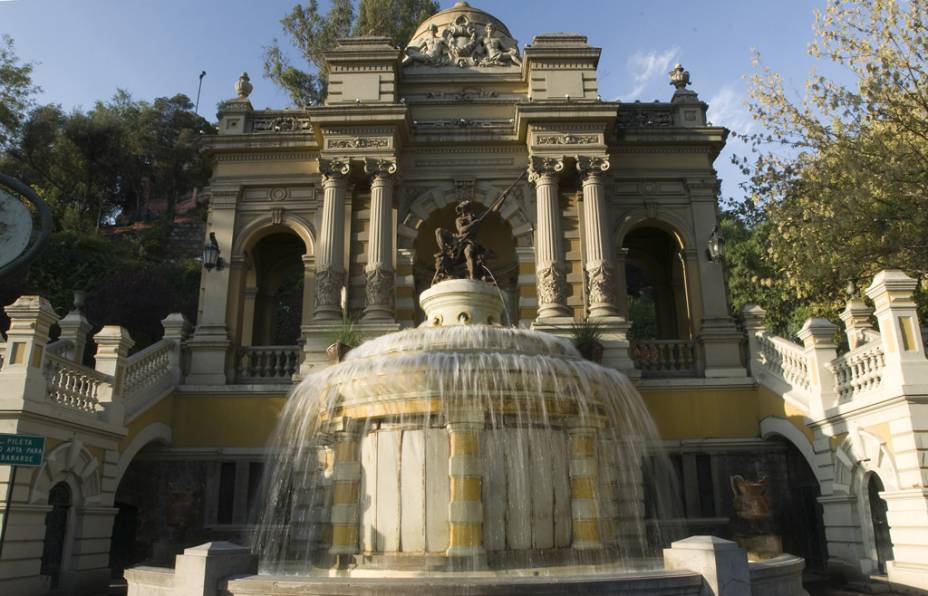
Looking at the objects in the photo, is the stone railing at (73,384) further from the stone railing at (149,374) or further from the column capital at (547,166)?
the column capital at (547,166)

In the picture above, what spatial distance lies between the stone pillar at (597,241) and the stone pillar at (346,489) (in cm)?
953

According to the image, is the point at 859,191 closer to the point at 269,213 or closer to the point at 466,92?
the point at 466,92

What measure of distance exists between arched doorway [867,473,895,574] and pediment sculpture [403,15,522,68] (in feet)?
50.8

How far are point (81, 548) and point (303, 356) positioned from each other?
659 cm

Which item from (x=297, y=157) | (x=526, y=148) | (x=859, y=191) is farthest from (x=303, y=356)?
(x=859, y=191)

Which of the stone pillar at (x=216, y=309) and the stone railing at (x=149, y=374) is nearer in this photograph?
the stone railing at (x=149, y=374)

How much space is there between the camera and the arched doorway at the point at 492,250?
21.1 m

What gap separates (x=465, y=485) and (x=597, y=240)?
1112 centimetres

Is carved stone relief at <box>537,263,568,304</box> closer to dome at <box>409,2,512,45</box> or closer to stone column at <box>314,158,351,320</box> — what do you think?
stone column at <box>314,158,351,320</box>

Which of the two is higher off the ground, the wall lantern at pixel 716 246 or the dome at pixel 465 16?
the dome at pixel 465 16

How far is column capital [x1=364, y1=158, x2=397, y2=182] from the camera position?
1886 centimetres

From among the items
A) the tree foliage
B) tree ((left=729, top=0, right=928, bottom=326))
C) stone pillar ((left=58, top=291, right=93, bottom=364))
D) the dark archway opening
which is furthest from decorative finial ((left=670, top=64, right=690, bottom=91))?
the tree foliage

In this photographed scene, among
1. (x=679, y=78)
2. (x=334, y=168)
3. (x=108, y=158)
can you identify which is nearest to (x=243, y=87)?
(x=334, y=168)

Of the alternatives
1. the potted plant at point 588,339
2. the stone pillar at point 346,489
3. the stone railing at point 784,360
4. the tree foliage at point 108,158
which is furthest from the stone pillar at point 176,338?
the tree foliage at point 108,158
